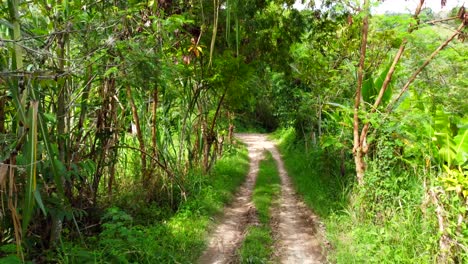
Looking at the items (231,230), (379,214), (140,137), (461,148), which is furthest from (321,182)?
(140,137)

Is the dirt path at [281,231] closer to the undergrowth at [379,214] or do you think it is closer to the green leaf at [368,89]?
the undergrowth at [379,214]

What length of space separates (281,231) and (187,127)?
120 inches

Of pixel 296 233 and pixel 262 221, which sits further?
pixel 262 221

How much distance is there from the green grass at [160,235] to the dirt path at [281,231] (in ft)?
0.69

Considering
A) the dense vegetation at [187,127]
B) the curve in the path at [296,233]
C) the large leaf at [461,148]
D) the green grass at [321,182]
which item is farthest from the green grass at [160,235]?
the large leaf at [461,148]

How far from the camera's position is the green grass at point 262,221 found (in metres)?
4.99

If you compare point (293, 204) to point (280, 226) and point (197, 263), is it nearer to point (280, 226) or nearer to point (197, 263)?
point (280, 226)

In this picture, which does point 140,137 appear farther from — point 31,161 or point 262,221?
point 31,161

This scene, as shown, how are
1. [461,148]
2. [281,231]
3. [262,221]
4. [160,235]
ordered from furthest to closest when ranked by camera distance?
[262,221], [281,231], [160,235], [461,148]

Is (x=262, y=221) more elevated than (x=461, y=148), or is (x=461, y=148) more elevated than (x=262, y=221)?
(x=461, y=148)

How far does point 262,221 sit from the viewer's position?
6.49m

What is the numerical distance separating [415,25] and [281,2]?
10.5 feet

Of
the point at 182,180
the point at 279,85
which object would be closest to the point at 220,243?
the point at 182,180

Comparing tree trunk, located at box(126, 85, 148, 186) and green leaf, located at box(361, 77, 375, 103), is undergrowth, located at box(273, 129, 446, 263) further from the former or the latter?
tree trunk, located at box(126, 85, 148, 186)
